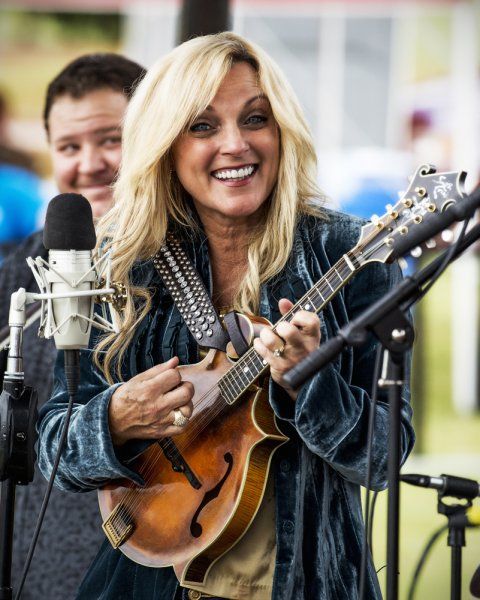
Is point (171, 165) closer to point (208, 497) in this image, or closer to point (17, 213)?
point (208, 497)

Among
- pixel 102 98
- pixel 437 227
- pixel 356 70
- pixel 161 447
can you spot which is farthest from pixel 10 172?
pixel 437 227

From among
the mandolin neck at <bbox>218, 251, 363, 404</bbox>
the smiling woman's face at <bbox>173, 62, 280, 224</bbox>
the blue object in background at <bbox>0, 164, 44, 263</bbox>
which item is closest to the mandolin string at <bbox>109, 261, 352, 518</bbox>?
the mandolin neck at <bbox>218, 251, 363, 404</bbox>

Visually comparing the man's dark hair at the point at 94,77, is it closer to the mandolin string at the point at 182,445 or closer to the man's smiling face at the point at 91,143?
the man's smiling face at the point at 91,143

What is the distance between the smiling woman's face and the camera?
2.94 m

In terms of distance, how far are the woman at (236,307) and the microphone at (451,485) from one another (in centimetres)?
10

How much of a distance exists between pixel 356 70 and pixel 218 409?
512 inches

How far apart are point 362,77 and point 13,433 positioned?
13314 mm

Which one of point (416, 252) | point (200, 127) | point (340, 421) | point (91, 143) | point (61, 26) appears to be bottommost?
point (340, 421)

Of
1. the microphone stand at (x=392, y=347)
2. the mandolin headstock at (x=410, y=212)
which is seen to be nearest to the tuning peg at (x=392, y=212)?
the mandolin headstock at (x=410, y=212)

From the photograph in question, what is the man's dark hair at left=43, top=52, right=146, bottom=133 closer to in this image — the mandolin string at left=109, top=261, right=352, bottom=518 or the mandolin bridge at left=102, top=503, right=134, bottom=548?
the mandolin string at left=109, top=261, right=352, bottom=518

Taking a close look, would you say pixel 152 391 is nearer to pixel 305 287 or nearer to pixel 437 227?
pixel 305 287

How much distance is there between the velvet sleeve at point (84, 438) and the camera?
9.37 feet

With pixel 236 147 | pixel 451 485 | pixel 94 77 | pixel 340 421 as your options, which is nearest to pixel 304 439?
pixel 340 421

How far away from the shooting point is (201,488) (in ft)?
9.38
